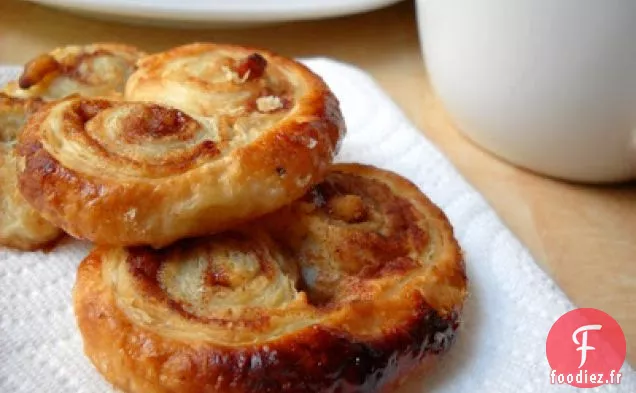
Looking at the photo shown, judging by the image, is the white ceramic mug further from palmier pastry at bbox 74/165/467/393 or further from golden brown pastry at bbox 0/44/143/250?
golden brown pastry at bbox 0/44/143/250

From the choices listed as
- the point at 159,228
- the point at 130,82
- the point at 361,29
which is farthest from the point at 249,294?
the point at 361,29

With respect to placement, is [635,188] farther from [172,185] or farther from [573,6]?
[172,185]

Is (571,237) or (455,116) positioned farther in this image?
(455,116)

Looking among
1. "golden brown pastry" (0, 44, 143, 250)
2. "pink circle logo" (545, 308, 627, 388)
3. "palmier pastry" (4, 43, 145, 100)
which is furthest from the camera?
"palmier pastry" (4, 43, 145, 100)

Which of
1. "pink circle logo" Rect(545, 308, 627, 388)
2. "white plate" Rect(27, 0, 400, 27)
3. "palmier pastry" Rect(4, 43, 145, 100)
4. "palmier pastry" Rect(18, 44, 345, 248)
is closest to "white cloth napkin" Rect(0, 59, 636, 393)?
"pink circle logo" Rect(545, 308, 627, 388)

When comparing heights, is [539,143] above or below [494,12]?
below

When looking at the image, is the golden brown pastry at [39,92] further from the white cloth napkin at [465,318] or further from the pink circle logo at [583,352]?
the pink circle logo at [583,352]

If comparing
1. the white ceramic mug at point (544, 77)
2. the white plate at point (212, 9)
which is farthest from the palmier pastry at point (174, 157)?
the white plate at point (212, 9)
